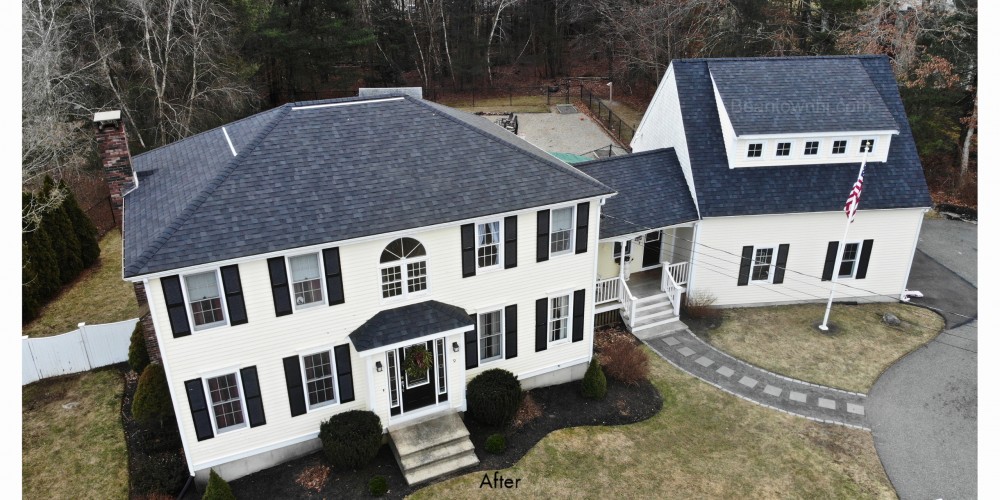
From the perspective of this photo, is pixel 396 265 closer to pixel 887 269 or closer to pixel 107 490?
pixel 107 490

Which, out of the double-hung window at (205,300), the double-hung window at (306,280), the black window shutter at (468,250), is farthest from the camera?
the black window shutter at (468,250)

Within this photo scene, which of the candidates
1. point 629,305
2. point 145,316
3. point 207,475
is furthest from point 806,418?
point 145,316

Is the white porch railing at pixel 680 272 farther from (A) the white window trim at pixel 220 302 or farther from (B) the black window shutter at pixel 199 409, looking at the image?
(B) the black window shutter at pixel 199 409

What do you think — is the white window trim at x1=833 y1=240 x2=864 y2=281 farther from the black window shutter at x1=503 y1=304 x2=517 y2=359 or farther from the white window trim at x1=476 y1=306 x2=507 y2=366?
Result: the white window trim at x1=476 y1=306 x2=507 y2=366

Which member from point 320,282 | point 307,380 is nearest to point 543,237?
point 320,282

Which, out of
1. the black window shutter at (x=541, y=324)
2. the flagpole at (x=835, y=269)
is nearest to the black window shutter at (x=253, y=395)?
the black window shutter at (x=541, y=324)
